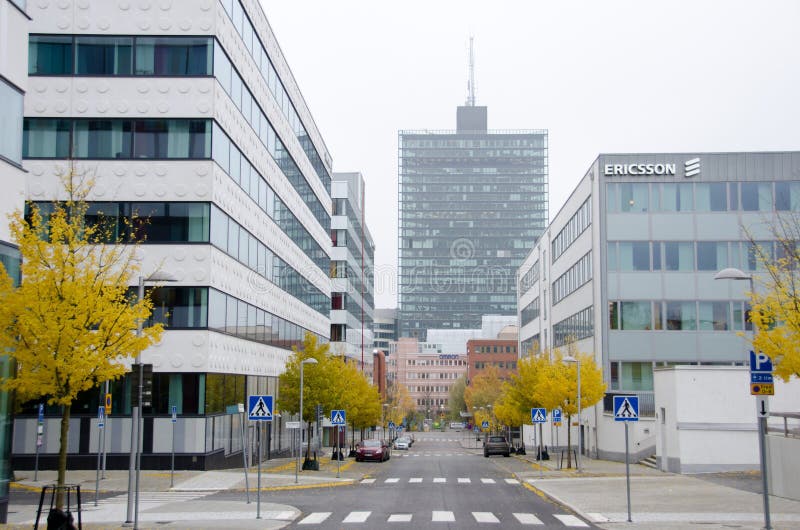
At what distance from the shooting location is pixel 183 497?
29953mm

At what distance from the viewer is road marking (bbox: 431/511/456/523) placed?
73.0ft

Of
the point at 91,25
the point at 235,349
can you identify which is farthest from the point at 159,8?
the point at 235,349

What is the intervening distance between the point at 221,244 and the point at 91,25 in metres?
11.5

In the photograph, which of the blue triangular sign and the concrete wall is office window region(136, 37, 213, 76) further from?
the concrete wall

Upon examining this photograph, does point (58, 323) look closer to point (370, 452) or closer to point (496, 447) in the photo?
point (370, 452)

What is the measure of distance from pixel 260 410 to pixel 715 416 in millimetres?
22214

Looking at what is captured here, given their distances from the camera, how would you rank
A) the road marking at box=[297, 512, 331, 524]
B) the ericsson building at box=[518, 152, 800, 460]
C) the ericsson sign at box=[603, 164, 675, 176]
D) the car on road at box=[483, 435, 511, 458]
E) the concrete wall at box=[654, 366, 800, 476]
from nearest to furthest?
1. the road marking at box=[297, 512, 331, 524]
2. the concrete wall at box=[654, 366, 800, 476]
3. the ericsson building at box=[518, 152, 800, 460]
4. the ericsson sign at box=[603, 164, 675, 176]
5. the car on road at box=[483, 435, 511, 458]

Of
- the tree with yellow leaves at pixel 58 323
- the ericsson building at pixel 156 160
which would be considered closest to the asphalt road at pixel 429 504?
the tree with yellow leaves at pixel 58 323

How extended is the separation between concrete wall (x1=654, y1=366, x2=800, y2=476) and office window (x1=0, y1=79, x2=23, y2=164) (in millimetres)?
29032

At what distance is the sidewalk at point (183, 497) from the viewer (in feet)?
72.1

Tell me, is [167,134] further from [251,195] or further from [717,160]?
[717,160]

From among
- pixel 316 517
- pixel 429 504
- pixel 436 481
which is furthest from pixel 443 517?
pixel 436 481

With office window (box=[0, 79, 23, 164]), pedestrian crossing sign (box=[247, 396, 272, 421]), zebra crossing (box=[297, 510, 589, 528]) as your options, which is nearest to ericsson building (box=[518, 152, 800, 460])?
zebra crossing (box=[297, 510, 589, 528])

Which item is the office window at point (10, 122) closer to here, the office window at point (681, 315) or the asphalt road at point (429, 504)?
the asphalt road at point (429, 504)
